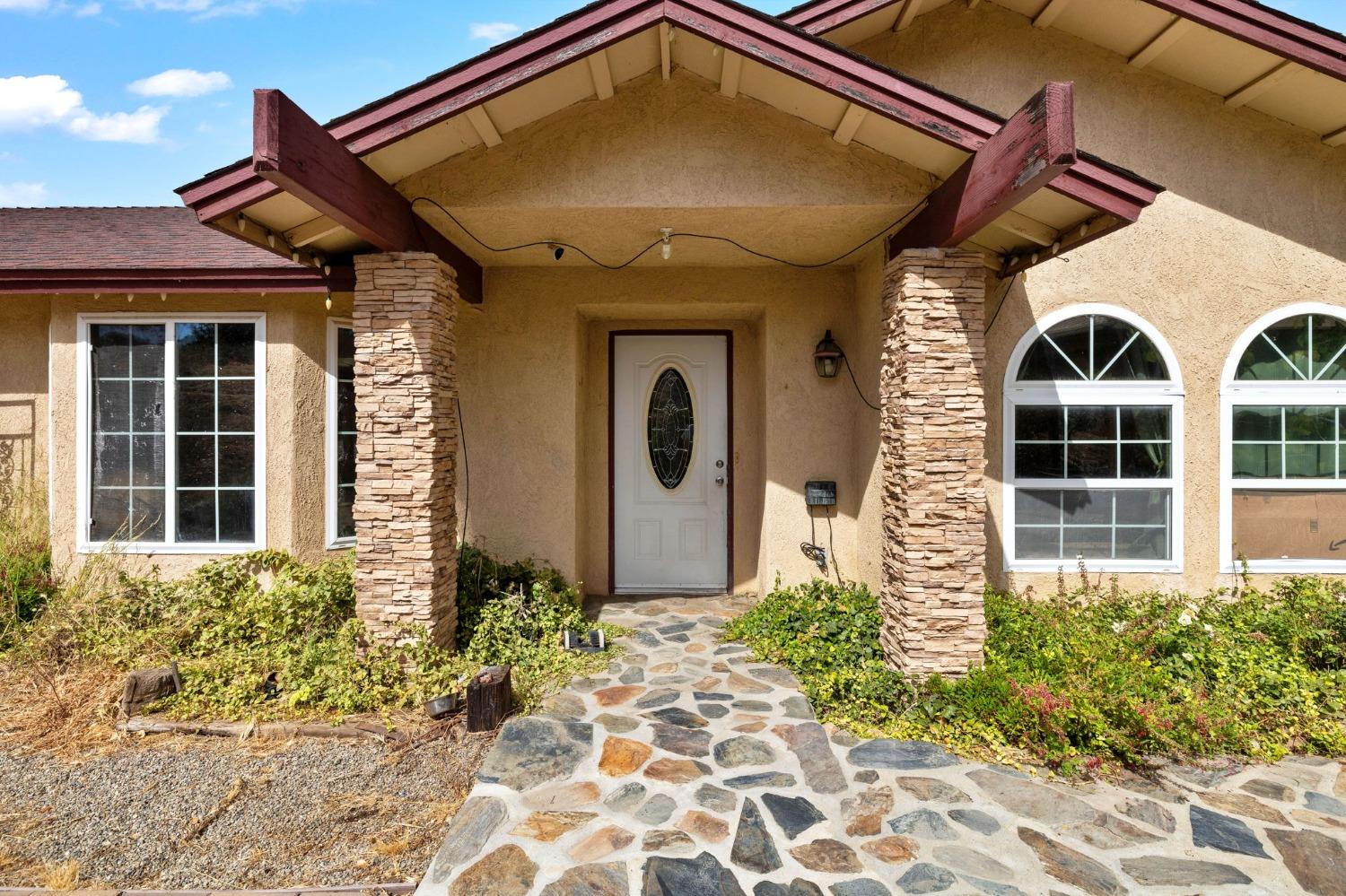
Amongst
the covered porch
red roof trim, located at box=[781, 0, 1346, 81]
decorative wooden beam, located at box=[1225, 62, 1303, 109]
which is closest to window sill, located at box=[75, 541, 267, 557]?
the covered porch

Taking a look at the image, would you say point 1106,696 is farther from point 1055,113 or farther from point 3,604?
point 3,604

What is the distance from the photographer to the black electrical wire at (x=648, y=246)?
4163mm

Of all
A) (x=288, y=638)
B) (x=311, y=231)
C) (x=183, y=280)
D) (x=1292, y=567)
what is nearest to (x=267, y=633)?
(x=288, y=638)

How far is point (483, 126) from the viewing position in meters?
3.77

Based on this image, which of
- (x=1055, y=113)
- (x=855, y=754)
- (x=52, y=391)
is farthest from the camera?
(x=52, y=391)

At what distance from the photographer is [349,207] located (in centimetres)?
348

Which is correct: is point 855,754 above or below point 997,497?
below

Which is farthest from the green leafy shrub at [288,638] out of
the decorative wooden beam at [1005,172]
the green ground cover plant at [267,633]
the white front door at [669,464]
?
the decorative wooden beam at [1005,172]

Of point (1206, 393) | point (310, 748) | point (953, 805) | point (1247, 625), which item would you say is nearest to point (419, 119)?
point (310, 748)

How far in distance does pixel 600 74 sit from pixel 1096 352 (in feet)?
14.1

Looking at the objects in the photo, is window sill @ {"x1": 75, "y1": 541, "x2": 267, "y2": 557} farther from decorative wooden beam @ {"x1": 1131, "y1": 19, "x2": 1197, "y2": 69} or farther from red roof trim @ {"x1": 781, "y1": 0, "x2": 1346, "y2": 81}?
decorative wooden beam @ {"x1": 1131, "y1": 19, "x2": 1197, "y2": 69}

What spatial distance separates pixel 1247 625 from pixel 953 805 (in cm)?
324

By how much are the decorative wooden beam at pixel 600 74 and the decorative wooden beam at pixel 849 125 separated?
1411 mm

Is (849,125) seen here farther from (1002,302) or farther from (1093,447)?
(1093,447)
